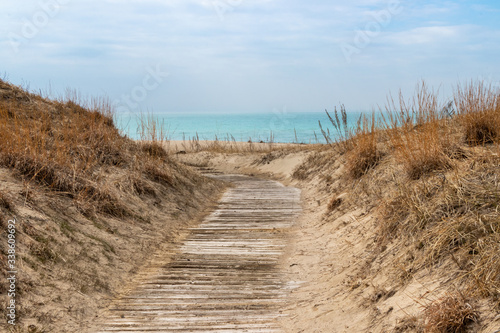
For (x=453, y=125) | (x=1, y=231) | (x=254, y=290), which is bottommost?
(x=254, y=290)

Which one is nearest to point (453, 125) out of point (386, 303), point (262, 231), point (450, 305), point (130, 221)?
point (262, 231)

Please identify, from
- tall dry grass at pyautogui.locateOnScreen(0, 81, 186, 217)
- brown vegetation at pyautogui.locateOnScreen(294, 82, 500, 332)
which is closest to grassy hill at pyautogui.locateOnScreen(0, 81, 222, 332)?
tall dry grass at pyautogui.locateOnScreen(0, 81, 186, 217)

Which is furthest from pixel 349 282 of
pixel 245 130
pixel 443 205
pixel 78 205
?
pixel 245 130

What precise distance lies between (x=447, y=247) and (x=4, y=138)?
5.68 m

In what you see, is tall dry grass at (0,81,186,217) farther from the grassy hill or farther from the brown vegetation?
the brown vegetation

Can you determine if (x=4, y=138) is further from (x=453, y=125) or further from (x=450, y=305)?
(x=453, y=125)

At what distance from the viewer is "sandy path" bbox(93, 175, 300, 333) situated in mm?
3918

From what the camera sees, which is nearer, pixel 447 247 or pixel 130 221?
pixel 447 247

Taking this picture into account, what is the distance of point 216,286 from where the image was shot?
4742 mm

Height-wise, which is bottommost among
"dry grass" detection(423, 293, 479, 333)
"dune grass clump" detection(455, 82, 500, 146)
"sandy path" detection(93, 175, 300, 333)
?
"sandy path" detection(93, 175, 300, 333)

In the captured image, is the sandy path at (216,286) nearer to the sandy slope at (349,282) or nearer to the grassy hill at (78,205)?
the sandy slope at (349,282)

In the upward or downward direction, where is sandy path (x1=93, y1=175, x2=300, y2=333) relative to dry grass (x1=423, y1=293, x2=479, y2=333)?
downward

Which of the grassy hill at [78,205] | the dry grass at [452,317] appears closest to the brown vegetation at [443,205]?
the dry grass at [452,317]

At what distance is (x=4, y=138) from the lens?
623 cm
